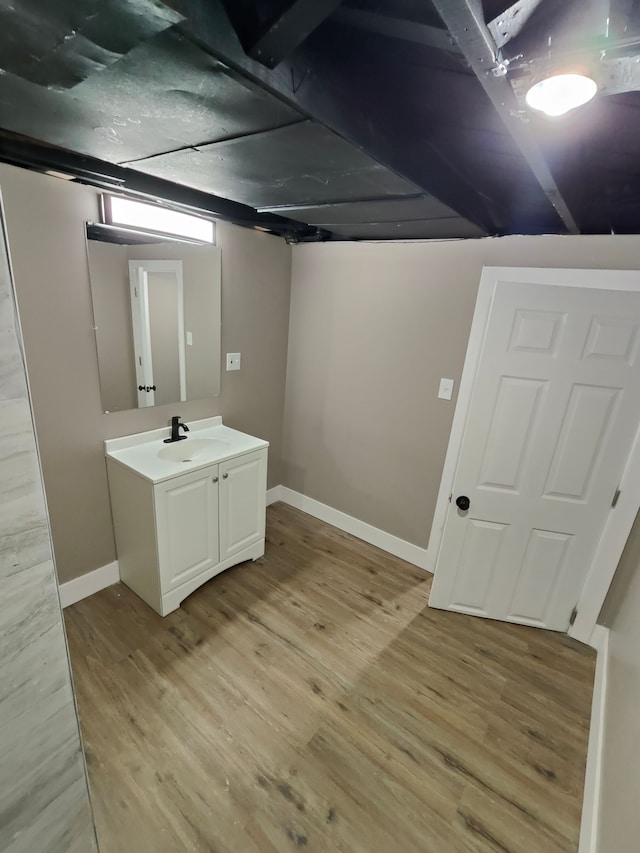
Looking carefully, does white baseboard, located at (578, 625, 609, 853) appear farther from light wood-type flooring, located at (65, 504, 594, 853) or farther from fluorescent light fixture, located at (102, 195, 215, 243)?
fluorescent light fixture, located at (102, 195, 215, 243)

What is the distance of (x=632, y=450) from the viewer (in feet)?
5.96

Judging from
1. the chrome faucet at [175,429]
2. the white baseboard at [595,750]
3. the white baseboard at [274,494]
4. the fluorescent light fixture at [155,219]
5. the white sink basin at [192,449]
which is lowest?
the white baseboard at [595,750]

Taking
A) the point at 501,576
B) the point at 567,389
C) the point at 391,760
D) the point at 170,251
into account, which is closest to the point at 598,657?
the point at 501,576

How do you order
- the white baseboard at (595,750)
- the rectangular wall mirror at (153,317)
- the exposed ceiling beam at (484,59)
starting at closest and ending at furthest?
the exposed ceiling beam at (484,59), the white baseboard at (595,750), the rectangular wall mirror at (153,317)

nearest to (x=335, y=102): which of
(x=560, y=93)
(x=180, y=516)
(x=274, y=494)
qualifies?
(x=560, y=93)

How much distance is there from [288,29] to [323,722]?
87.0 inches

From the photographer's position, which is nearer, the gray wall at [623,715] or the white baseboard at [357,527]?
the gray wall at [623,715]

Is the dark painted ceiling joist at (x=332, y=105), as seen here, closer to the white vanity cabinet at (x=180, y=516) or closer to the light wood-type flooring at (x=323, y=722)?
the white vanity cabinet at (x=180, y=516)

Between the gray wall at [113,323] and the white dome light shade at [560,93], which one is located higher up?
the white dome light shade at [560,93]

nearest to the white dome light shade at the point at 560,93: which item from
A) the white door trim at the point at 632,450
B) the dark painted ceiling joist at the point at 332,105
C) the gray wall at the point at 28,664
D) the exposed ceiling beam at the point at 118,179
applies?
the dark painted ceiling joist at the point at 332,105

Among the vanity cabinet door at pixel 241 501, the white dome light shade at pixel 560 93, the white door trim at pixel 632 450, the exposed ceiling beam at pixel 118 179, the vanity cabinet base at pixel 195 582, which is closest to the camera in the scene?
the white dome light shade at pixel 560 93

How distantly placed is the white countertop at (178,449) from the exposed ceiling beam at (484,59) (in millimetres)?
1846

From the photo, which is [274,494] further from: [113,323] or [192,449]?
[113,323]

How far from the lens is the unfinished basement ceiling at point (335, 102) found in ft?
2.09
